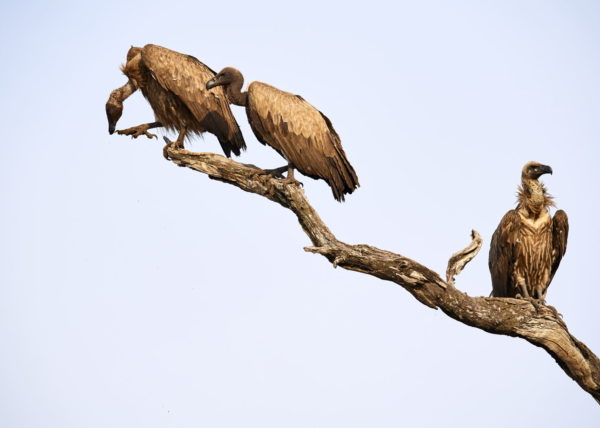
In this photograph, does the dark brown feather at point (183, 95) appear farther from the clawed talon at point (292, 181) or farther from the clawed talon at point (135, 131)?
the clawed talon at point (292, 181)

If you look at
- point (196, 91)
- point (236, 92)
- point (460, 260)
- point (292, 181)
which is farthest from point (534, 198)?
point (196, 91)

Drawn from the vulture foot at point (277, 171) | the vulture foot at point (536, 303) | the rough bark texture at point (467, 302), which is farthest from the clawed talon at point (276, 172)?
the vulture foot at point (536, 303)

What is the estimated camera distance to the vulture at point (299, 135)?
31.0ft

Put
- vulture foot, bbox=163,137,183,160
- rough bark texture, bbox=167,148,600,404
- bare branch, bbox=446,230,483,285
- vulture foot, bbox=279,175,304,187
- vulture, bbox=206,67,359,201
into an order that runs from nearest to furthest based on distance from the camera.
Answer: rough bark texture, bbox=167,148,600,404
bare branch, bbox=446,230,483,285
vulture foot, bbox=279,175,304,187
vulture, bbox=206,67,359,201
vulture foot, bbox=163,137,183,160

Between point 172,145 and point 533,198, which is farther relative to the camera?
point 172,145

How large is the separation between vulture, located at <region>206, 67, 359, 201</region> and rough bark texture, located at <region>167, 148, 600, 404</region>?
100 cm

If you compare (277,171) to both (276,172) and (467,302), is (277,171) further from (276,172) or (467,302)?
(467,302)

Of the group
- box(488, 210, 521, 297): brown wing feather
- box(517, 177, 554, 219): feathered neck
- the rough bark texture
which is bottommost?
the rough bark texture

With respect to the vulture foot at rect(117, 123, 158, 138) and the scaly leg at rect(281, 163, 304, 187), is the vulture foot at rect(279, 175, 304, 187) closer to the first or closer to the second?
the scaly leg at rect(281, 163, 304, 187)

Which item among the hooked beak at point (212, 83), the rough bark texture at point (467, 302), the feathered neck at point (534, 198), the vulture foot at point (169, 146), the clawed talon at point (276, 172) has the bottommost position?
the rough bark texture at point (467, 302)

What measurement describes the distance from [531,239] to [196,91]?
3870 mm

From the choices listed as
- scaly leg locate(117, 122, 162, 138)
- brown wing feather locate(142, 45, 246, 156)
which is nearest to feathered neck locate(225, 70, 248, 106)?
brown wing feather locate(142, 45, 246, 156)

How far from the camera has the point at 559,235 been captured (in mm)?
8969

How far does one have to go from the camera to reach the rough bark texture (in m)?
8.00
